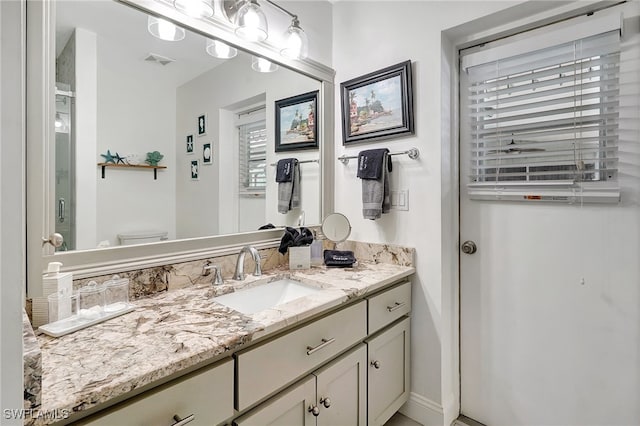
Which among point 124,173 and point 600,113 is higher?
point 600,113

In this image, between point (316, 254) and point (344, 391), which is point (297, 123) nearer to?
point (316, 254)

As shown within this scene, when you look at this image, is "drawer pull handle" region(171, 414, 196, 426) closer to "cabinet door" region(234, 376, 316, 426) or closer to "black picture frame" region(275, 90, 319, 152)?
"cabinet door" region(234, 376, 316, 426)

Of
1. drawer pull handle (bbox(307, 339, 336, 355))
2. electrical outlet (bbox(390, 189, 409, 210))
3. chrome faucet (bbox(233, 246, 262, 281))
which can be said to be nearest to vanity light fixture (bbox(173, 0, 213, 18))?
chrome faucet (bbox(233, 246, 262, 281))

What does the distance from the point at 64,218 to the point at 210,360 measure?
720 millimetres

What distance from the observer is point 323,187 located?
204cm

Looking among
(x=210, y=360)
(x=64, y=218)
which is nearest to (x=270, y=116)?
(x=64, y=218)

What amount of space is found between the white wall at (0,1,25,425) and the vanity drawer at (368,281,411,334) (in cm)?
121

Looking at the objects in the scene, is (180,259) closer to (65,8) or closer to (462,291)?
(65,8)

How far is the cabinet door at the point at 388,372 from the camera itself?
144 centimetres

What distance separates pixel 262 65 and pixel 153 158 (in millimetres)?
792

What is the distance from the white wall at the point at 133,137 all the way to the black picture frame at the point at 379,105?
1.03 m

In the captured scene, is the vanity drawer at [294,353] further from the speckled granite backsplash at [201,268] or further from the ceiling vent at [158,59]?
the ceiling vent at [158,59]

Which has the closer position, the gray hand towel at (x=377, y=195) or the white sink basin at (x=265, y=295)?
the white sink basin at (x=265, y=295)

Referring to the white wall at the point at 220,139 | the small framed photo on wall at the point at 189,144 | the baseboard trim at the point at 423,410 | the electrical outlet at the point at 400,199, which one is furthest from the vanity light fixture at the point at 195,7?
the baseboard trim at the point at 423,410
